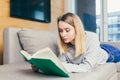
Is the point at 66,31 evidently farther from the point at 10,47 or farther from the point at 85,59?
the point at 10,47

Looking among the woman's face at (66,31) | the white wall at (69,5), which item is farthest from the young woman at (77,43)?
the white wall at (69,5)

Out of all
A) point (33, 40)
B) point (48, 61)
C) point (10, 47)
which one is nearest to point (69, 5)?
point (33, 40)

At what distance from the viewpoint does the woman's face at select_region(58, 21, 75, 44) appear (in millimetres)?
1348

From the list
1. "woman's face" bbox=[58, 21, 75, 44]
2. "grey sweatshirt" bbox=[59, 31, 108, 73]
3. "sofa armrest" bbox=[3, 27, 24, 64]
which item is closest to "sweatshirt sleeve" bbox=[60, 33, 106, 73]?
"grey sweatshirt" bbox=[59, 31, 108, 73]

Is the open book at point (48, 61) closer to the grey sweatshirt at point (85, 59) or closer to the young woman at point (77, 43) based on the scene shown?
the grey sweatshirt at point (85, 59)

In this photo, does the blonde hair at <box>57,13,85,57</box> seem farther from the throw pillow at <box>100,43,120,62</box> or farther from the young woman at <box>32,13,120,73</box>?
the throw pillow at <box>100,43,120,62</box>

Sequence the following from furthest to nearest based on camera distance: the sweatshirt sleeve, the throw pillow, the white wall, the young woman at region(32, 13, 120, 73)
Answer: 1. the white wall
2. the throw pillow
3. the young woman at region(32, 13, 120, 73)
4. the sweatshirt sleeve

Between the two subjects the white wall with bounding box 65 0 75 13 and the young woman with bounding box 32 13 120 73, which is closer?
the young woman with bounding box 32 13 120 73

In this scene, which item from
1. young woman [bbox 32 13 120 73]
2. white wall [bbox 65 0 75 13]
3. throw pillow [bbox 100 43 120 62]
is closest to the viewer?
young woman [bbox 32 13 120 73]

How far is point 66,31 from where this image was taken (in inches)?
53.5

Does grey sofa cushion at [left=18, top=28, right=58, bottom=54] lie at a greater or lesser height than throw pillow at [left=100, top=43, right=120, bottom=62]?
greater

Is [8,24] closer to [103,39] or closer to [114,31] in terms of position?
[103,39]

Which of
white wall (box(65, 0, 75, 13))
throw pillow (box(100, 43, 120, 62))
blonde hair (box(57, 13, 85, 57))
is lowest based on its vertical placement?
throw pillow (box(100, 43, 120, 62))

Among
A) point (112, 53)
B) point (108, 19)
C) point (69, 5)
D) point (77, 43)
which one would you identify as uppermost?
point (69, 5)
